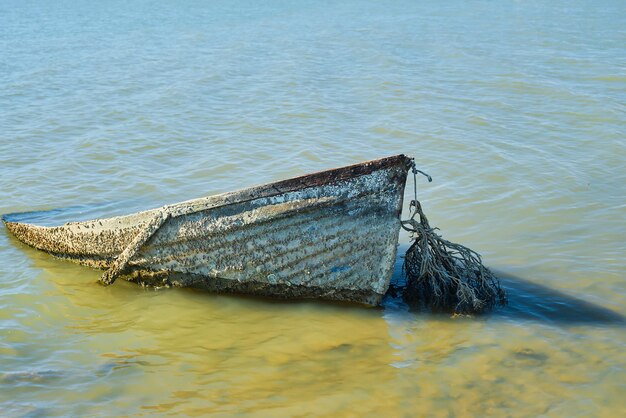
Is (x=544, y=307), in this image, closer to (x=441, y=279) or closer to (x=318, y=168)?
(x=441, y=279)

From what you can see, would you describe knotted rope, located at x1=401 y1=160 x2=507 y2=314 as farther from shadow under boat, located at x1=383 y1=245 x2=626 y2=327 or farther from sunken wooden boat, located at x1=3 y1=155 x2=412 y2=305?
sunken wooden boat, located at x1=3 y1=155 x2=412 y2=305

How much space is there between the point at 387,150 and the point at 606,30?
12.5 metres

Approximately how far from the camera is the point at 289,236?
18.1ft

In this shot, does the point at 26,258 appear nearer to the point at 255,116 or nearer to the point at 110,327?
the point at 110,327

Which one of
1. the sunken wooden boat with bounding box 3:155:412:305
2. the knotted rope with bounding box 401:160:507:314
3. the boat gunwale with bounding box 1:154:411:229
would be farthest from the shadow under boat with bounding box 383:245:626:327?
the boat gunwale with bounding box 1:154:411:229

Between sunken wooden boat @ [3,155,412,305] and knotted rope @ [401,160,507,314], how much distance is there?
29 centimetres

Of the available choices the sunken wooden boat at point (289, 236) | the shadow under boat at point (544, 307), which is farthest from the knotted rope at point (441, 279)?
the sunken wooden boat at point (289, 236)

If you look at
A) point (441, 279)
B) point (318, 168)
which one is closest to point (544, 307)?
point (441, 279)

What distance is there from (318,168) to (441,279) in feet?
13.9

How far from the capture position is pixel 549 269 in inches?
253

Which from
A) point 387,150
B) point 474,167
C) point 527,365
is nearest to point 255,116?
point 387,150

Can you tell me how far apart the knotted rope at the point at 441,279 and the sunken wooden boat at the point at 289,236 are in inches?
11.3

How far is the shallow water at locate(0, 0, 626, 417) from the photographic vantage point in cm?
465

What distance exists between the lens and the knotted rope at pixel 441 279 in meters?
5.65
